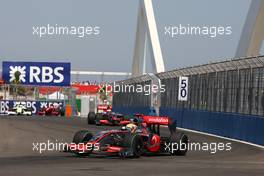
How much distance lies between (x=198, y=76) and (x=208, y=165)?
23995 millimetres

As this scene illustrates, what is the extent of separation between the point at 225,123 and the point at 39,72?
30.1 meters

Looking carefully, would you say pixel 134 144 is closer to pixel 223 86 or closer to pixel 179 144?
pixel 179 144

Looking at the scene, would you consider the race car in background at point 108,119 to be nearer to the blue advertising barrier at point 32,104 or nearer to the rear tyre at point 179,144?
the rear tyre at point 179,144

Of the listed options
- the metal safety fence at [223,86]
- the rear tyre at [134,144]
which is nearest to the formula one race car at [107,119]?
the metal safety fence at [223,86]

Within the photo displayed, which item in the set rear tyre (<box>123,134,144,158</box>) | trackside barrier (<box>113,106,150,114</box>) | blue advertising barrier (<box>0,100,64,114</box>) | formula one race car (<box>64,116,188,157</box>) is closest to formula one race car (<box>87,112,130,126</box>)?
trackside barrier (<box>113,106,150,114</box>)

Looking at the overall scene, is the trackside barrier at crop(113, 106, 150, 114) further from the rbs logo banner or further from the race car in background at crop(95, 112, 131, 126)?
the race car in background at crop(95, 112, 131, 126)

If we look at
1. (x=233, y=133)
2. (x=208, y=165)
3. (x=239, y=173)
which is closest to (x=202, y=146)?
(x=233, y=133)

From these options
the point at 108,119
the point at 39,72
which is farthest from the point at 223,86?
the point at 39,72

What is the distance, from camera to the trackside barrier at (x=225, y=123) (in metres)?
26.2

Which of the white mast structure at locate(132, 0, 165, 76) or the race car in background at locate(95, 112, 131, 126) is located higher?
the white mast structure at locate(132, 0, 165, 76)

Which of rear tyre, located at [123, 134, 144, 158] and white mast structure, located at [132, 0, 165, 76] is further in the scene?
white mast structure, located at [132, 0, 165, 76]

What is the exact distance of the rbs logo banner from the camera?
58.4 meters

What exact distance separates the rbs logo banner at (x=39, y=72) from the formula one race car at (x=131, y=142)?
39389 mm
